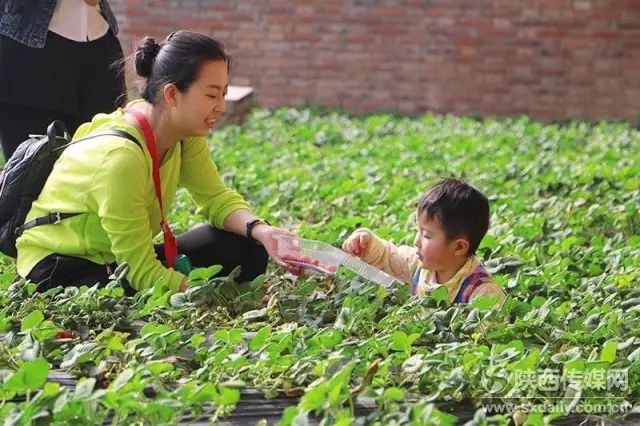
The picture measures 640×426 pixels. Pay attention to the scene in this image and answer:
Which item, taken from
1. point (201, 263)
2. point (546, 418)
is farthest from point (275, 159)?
point (546, 418)

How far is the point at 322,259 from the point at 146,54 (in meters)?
0.86

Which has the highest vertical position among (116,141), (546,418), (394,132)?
(116,141)

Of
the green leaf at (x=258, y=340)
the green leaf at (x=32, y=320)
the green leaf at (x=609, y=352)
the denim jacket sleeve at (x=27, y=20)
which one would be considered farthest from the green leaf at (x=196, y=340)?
the denim jacket sleeve at (x=27, y=20)

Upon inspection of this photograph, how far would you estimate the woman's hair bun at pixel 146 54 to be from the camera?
404cm

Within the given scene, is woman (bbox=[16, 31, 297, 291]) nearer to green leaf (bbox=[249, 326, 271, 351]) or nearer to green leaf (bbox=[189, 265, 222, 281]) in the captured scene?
green leaf (bbox=[189, 265, 222, 281])

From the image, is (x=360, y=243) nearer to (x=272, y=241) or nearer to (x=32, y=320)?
(x=272, y=241)

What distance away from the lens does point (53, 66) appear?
187 inches

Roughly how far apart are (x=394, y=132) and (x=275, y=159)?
6.64ft

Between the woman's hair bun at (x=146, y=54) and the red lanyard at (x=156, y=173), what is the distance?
0.14m

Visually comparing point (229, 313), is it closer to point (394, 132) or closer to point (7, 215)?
point (7, 215)

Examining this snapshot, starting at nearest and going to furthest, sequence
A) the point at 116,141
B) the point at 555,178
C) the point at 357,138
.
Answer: the point at 116,141, the point at 555,178, the point at 357,138

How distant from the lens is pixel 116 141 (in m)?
3.89

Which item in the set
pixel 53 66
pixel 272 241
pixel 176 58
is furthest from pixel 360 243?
pixel 53 66

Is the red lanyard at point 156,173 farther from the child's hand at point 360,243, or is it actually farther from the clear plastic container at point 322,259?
the child's hand at point 360,243
